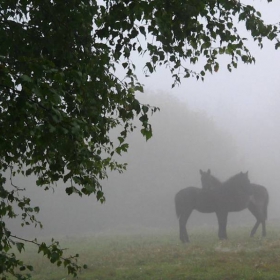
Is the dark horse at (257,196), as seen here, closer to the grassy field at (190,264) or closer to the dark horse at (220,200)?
the dark horse at (220,200)

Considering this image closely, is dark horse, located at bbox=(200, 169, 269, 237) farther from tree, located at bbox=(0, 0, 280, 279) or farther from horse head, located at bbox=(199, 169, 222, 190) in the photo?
tree, located at bbox=(0, 0, 280, 279)

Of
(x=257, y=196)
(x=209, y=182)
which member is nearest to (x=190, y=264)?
(x=209, y=182)

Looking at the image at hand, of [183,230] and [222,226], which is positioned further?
[183,230]

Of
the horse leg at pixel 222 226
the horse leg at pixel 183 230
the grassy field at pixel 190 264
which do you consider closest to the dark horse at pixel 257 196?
the horse leg at pixel 222 226

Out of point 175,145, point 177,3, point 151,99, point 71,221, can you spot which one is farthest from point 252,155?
point 177,3

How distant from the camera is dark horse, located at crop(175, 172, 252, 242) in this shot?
22.5 meters

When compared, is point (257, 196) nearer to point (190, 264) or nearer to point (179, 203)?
point (179, 203)

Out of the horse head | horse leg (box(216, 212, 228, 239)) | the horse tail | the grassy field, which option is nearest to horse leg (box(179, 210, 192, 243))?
the horse tail

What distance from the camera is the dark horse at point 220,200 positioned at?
22.5 m

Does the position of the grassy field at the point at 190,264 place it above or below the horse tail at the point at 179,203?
below

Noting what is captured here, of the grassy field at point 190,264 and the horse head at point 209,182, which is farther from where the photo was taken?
the horse head at point 209,182

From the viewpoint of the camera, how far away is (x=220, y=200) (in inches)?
913

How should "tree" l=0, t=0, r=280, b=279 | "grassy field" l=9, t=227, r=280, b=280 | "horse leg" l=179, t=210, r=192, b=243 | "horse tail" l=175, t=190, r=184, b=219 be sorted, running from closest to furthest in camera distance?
"tree" l=0, t=0, r=280, b=279
"grassy field" l=9, t=227, r=280, b=280
"horse leg" l=179, t=210, r=192, b=243
"horse tail" l=175, t=190, r=184, b=219

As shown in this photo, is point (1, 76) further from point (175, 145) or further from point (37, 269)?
point (175, 145)
